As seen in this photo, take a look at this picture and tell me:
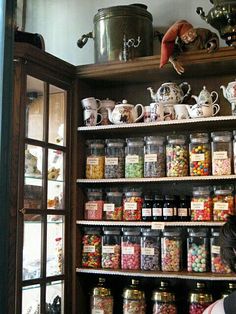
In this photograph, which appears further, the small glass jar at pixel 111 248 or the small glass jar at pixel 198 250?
the small glass jar at pixel 111 248

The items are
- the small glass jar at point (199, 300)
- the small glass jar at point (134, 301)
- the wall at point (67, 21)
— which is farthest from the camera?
the wall at point (67, 21)

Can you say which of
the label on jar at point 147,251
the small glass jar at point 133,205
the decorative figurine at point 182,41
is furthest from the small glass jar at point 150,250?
the decorative figurine at point 182,41

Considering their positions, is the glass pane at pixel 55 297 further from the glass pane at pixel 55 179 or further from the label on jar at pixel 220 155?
the label on jar at pixel 220 155

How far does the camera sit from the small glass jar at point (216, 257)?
2.42m

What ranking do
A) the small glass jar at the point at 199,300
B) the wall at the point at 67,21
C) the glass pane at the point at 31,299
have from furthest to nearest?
1. the wall at the point at 67,21
2. the small glass jar at the point at 199,300
3. the glass pane at the point at 31,299

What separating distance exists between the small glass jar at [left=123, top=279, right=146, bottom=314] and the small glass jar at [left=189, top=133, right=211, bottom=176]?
0.68m

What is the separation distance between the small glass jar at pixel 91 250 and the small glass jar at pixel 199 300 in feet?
1.78

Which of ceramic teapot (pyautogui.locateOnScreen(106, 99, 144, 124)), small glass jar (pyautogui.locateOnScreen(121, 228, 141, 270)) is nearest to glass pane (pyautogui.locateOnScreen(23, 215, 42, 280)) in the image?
small glass jar (pyautogui.locateOnScreen(121, 228, 141, 270))

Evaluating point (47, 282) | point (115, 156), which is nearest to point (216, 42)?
point (115, 156)

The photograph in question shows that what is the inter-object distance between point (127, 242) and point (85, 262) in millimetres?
268

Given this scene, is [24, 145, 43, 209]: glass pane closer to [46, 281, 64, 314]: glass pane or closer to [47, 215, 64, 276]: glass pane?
[47, 215, 64, 276]: glass pane

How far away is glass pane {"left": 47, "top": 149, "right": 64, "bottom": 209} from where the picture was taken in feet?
8.35

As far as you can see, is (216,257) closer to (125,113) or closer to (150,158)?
(150,158)

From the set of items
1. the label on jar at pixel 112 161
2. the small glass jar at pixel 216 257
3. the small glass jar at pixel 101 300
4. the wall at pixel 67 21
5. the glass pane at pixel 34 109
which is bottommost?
the small glass jar at pixel 101 300
